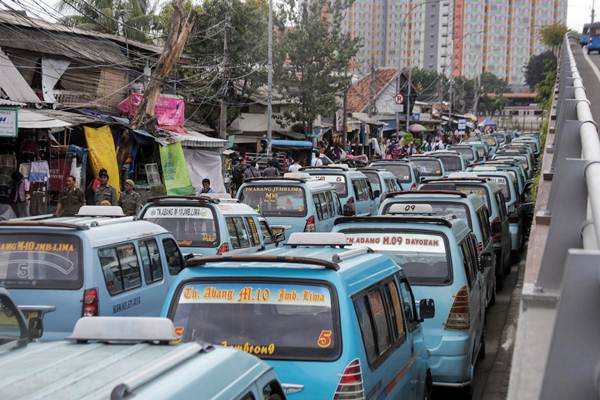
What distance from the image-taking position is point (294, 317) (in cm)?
602

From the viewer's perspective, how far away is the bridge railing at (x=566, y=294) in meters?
2.24

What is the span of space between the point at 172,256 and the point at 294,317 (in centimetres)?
553

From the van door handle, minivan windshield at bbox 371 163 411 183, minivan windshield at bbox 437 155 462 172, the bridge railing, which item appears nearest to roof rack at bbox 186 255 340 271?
the van door handle

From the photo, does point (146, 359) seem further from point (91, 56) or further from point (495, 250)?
point (91, 56)

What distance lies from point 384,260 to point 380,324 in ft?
2.80

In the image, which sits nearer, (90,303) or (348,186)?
(90,303)

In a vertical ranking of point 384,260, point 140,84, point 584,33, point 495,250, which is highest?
point 584,33

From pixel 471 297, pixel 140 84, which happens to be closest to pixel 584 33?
pixel 140 84

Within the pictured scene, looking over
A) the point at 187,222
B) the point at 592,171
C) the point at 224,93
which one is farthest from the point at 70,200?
the point at 224,93

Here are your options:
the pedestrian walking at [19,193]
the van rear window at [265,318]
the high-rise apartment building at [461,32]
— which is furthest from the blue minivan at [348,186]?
the high-rise apartment building at [461,32]

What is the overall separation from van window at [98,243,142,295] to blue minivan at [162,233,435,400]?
3302 millimetres

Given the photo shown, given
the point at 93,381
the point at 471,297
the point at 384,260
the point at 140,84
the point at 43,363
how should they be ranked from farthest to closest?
the point at 140,84 < the point at 471,297 < the point at 384,260 < the point at 43,363 < the point at 93,381

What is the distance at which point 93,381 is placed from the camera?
3.57 metres

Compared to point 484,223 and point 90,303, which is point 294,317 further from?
point 484,223
